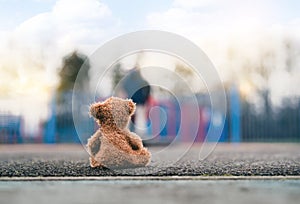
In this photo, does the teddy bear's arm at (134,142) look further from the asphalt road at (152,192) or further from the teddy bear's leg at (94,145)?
A: the asphalt road at (152,192)

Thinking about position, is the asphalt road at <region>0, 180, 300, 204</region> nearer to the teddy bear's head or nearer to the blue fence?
the teddy bear's head

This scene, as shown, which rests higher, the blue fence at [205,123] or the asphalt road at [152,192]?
the blue fence at [205,123]

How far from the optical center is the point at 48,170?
7379 mm

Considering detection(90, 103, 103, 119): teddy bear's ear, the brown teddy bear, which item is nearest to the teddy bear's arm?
the brown teddy bear

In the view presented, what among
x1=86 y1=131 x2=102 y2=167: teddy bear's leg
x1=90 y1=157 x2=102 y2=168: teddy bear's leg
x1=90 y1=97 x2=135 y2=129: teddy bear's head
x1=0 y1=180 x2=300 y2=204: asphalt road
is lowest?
x1=0 y1=180 x2=300 y2=204: asphalt road

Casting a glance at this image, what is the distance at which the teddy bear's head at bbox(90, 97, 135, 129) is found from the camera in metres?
7.09

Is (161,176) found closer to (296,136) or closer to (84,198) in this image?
(84,198)

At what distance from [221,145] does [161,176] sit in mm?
8626

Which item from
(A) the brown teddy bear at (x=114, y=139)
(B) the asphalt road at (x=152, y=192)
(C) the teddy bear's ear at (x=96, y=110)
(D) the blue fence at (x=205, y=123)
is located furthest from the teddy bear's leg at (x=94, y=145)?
(D) the blue fence at (x=205, y=123)

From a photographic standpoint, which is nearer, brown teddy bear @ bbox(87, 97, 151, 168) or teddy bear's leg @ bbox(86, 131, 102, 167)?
brown teddy bear @ bbox(87, 97, 151, 168)

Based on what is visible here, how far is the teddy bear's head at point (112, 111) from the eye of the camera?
709 cm

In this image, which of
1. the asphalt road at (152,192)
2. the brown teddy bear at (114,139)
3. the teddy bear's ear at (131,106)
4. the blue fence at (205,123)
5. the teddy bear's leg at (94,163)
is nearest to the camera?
the asphalt road at (152,192)

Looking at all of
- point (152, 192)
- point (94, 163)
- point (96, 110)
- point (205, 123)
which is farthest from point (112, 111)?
point (205, 123)

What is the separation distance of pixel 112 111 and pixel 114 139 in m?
0.42
